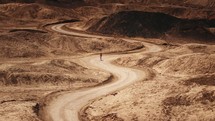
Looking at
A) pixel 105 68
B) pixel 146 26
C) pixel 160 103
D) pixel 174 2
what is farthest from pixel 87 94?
pixel 174 2

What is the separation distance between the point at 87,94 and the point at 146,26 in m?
46.1

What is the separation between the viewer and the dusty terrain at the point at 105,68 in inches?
1292

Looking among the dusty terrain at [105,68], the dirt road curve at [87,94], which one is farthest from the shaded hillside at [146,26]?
the dirt road curve at [87,94]

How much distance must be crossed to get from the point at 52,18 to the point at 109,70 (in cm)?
4986

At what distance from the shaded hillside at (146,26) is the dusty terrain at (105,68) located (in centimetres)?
20

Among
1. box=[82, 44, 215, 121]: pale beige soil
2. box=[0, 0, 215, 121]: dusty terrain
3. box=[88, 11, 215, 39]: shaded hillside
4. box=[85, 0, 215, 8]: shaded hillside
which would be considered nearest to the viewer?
box=[82, 44, 215, 121]: pale beige soil

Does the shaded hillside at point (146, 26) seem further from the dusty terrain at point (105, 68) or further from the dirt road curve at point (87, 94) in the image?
the dirt road curve at point (87, 94)

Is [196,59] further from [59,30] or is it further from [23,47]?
[59,30]

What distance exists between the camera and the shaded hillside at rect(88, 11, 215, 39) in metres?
82.1

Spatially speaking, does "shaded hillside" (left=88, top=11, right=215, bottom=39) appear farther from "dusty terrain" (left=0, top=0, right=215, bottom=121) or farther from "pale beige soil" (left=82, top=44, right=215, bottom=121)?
"pale beige soil" (left=82, top=44, right=215, bottom=121)

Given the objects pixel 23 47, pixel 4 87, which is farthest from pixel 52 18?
pixel 4 87

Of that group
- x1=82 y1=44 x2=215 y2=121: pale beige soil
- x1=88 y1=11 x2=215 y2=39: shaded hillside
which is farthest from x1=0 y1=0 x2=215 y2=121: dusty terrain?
x1=88 y1=11 x2=215 y2=39: shaded hillside

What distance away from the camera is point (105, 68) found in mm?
53125

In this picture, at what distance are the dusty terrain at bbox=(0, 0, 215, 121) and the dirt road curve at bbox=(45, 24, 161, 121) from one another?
9cm
